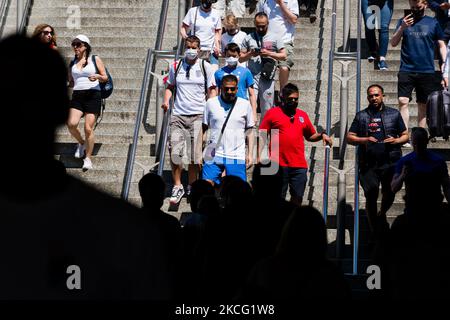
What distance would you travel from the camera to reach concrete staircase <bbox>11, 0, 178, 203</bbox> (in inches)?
500

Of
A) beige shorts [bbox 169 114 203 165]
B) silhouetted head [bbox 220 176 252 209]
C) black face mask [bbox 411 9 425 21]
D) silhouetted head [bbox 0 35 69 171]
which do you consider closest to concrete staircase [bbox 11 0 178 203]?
beige shorts [bbox 169 114 203 165]

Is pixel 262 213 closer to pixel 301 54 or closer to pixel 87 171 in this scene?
pixel 87 171

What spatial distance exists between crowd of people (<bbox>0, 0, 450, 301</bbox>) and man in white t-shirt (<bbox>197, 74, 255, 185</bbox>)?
0.01m

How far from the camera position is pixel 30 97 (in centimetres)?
215

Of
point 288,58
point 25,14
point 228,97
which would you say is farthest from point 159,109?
point 25,14

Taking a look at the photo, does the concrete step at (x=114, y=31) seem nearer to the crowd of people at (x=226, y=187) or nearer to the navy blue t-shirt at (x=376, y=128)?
the crowd of people at (x=226, y=187)

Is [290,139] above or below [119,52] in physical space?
below

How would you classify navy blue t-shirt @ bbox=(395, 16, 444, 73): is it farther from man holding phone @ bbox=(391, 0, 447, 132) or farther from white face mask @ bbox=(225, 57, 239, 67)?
white face mask @ bbox=(225, 57, 239, 67)

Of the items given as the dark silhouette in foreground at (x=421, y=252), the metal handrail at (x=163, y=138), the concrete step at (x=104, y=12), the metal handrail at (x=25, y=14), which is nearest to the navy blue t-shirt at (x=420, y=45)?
the metal handrail at (x=163, y=138)

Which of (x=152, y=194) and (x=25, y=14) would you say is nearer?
(x=152, y=194)

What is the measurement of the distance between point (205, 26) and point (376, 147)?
357 centimetres

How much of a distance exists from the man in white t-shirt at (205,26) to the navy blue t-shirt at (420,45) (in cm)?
245

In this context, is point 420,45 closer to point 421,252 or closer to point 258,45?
point 258,45
